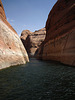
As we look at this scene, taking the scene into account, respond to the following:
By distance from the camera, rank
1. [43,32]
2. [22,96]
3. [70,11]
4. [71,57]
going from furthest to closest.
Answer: [43,32] → [70,11] → [71,57] → [22,96]

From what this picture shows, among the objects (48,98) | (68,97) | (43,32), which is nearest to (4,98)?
(48,98)

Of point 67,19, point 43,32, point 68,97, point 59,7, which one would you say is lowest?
point 68,97

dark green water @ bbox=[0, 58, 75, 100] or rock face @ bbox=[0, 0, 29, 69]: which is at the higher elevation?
rock face @ bbox=[0, 0, 29, 69]

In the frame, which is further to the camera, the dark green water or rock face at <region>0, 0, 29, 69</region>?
rock face at <region>0, 0, 29, 69</region>

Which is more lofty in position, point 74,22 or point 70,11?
point 70,11

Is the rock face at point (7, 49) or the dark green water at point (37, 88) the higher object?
the rock face at point (7, 49)

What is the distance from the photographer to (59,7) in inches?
829

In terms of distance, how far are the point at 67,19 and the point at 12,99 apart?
55.7 ft

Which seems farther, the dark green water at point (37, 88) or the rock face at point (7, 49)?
the rock face at point (7, 49)

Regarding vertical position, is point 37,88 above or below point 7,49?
below

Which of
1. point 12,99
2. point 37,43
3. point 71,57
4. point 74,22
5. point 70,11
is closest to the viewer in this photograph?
point 12,99

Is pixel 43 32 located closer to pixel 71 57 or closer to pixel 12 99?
pixel 71 57

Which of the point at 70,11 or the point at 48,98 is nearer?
the point at 48,98

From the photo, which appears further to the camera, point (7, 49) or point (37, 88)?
point (7, 49)
